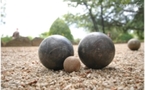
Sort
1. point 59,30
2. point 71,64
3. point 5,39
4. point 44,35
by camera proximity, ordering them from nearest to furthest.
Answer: point 71,64, point 5,39, point 59,30, point 44,35

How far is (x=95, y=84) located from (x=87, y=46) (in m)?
1.57

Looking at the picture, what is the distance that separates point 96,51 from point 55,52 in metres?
1.08

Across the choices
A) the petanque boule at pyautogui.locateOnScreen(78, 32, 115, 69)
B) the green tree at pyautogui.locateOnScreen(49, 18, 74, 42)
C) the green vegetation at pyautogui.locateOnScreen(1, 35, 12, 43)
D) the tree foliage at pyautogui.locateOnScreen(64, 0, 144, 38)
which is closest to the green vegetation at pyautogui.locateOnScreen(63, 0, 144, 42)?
the tree foliage at pyautogui.locateOnScreen(64, 0, 144, 38)

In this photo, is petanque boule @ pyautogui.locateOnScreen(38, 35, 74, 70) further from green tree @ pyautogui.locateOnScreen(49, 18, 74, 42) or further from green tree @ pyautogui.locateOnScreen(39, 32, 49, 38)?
green tree @ pyautogui.locateOnScreen(39, 32, 49, 38)

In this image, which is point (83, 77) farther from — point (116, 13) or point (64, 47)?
point (116, 13)

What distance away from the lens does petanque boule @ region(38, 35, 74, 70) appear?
5477mm

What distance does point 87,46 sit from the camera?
553 centimetres

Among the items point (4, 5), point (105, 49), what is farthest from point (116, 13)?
point (105, 49)

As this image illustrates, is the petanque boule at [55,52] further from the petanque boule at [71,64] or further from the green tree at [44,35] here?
the green tree at [44,35]

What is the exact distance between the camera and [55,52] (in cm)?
547

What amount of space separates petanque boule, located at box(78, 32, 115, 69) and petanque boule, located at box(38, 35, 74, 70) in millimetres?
453

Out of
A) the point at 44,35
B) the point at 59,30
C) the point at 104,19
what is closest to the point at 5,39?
the point at 59,30

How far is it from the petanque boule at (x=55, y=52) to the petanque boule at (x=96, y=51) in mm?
453

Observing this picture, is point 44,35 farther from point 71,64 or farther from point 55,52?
point 71,64
